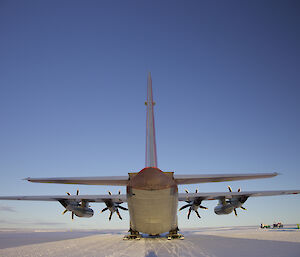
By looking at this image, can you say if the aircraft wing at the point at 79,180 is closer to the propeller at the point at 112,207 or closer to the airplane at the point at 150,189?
the airplane at the point at 150,189

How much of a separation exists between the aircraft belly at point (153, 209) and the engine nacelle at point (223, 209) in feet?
16.0

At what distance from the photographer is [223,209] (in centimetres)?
1494

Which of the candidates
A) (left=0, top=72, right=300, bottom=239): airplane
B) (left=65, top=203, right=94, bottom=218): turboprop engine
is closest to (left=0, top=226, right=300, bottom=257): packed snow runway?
(left=0, top=72, right=300, bottom=239): airplane

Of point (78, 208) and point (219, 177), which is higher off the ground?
point (219, 177)

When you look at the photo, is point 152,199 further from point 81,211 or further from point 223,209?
point 223,209

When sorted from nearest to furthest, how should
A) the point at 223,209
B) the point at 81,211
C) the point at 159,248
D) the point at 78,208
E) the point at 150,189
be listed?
the point at 159,248, the point at 150,189, the point at 78,208, the point at 81,211, the point at 223,209

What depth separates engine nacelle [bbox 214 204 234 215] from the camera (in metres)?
14.7

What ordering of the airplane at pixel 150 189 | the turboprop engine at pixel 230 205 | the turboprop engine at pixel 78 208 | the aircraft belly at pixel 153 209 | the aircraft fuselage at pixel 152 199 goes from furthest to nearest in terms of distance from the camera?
the turboprop engine at pixel 230 205
the turboprop engine at pixel 78 208
the aircraft belly at pixel 153 209
the aircraft fuselage at pixel 152 199
the airplane at pixel 150 189

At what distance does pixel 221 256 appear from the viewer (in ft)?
21.6

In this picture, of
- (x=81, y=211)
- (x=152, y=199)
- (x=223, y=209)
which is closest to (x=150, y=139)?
(x=152, y=199)

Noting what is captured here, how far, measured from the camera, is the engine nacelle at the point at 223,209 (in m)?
14.7

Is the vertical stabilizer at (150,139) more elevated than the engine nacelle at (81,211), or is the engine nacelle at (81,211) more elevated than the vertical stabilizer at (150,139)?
the vertical stabilizer at (150,139)

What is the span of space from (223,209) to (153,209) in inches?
276

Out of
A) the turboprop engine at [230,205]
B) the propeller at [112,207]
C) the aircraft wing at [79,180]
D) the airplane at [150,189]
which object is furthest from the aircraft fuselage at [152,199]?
the turboprop engine at [230,205]
